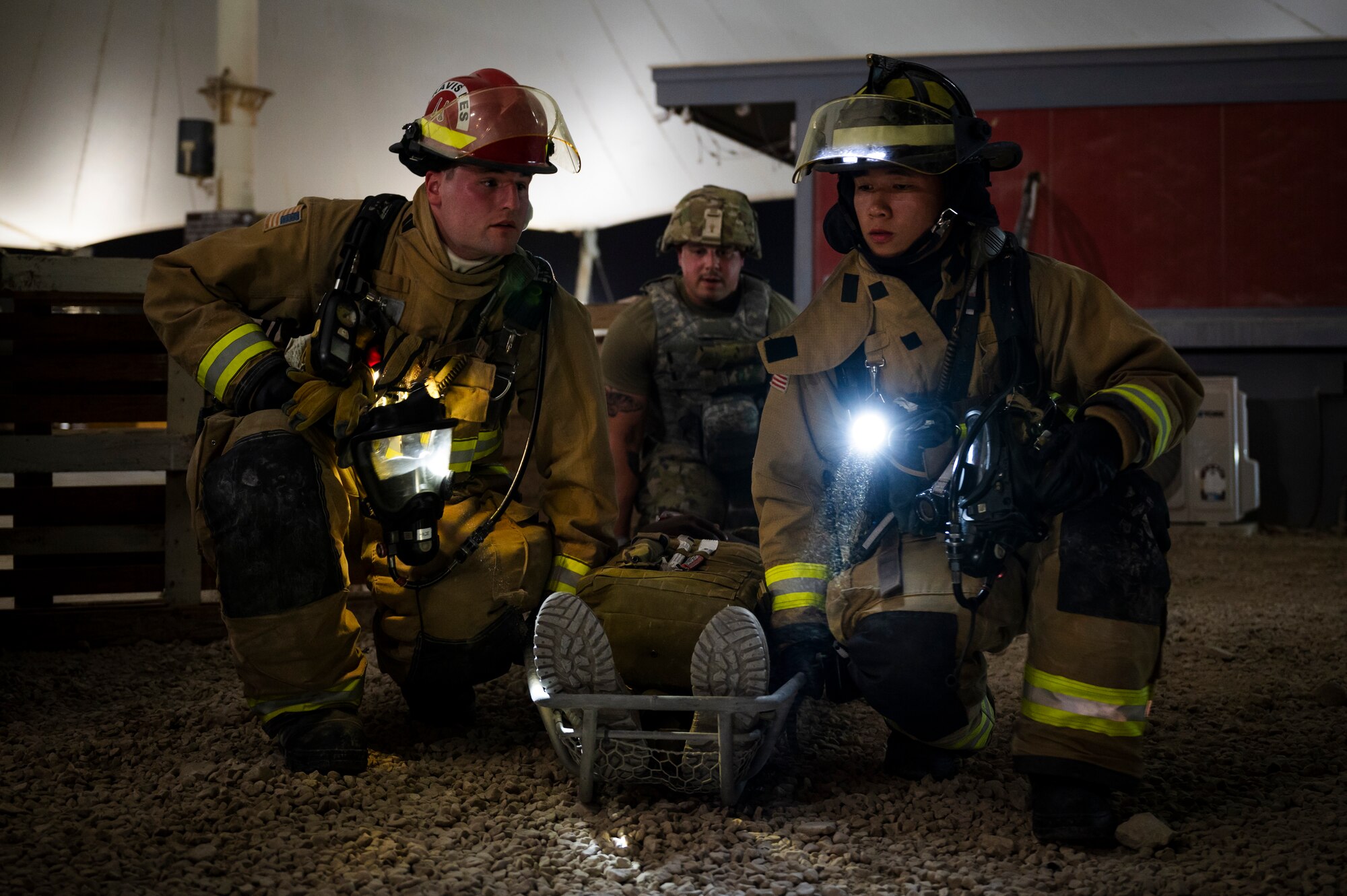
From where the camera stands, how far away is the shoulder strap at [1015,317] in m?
2.34

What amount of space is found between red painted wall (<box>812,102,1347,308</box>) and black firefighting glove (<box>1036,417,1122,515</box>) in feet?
21.7

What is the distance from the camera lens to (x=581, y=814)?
2.22 metres

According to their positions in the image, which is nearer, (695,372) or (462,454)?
(462,454)

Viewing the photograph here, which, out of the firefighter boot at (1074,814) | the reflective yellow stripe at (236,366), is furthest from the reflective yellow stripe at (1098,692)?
the reflective yellow stripe at (236,366)

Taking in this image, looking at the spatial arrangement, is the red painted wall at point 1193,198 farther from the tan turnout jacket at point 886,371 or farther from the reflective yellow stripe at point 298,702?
the reflective yellow stripe at point 298,702

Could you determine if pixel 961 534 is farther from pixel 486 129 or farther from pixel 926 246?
pixel 486 129

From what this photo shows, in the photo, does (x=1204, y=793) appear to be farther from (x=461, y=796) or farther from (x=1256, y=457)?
(x=1256, y=457)

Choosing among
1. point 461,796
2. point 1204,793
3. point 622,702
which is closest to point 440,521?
point 461,796

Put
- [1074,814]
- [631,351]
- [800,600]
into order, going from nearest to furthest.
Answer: [1074,814] → [800,600] → [631,351]

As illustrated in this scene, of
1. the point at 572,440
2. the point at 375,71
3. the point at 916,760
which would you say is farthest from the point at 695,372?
the point at 375,71

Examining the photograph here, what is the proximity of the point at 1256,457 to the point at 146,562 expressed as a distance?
26.3ft

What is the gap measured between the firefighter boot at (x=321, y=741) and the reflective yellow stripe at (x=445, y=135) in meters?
1.41

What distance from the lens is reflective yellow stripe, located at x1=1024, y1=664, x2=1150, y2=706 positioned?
2023mm

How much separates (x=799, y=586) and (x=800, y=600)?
4 centimetres
